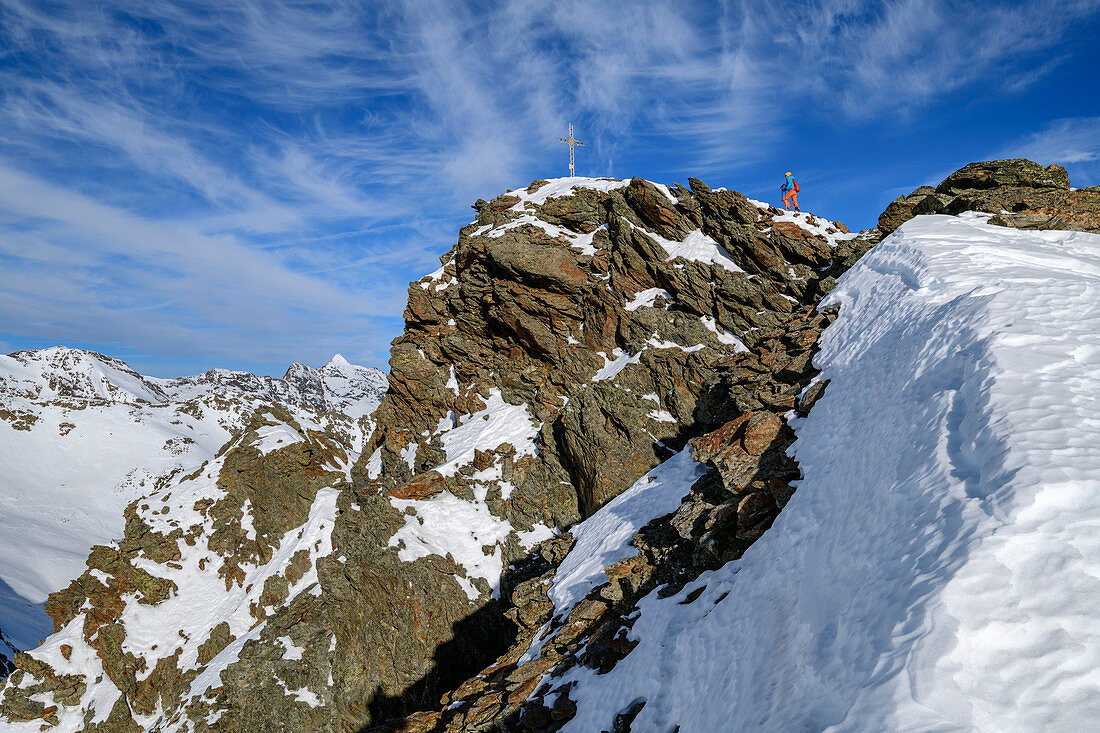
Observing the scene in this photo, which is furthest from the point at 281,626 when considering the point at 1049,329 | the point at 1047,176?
the point at 1047,176

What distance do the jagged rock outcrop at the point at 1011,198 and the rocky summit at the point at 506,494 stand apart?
13 centimetres

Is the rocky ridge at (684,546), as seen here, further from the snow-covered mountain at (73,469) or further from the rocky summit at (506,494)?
the snow-covered mountain at (73,469)

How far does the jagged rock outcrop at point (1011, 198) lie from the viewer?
19484mm

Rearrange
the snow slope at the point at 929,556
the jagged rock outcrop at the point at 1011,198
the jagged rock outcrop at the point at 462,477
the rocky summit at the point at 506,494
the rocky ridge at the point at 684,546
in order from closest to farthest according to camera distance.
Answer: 1. the snow slope at the point at 929,556
2. the rocky ridge at the point at 684,546
3. the rocky summit at the point at 506,494
4. the jagged rock outcrop at the point at 1011,198
5. the jagged rock outcrop at the point at 462,477

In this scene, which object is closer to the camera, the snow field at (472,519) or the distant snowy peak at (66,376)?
the snow field at (472,519)

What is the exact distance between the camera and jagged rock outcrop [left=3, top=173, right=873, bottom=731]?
26.8 metres

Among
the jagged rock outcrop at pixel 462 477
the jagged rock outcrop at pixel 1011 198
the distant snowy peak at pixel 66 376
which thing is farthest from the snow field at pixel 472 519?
the distant snowy peak at pixel 66 376

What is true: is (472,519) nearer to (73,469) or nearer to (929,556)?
(929,556)

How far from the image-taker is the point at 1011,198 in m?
21.4

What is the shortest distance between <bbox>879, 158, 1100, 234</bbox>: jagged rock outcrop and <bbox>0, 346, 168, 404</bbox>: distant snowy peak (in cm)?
19636

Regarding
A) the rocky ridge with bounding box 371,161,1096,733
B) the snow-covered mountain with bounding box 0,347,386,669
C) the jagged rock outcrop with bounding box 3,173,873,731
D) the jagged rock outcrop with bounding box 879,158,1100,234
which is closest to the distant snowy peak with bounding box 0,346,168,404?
the snow-covered mountain with bounding box 0,347,386,669

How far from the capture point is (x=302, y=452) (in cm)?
4469

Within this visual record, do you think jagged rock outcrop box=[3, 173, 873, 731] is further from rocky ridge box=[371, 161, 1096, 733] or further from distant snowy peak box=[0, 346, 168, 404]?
distant snowy peak box=[0, 346, 168, 404]

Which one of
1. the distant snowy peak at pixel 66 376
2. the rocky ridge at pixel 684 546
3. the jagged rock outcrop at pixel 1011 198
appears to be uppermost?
the distant snowy peak at pixel 66 376
